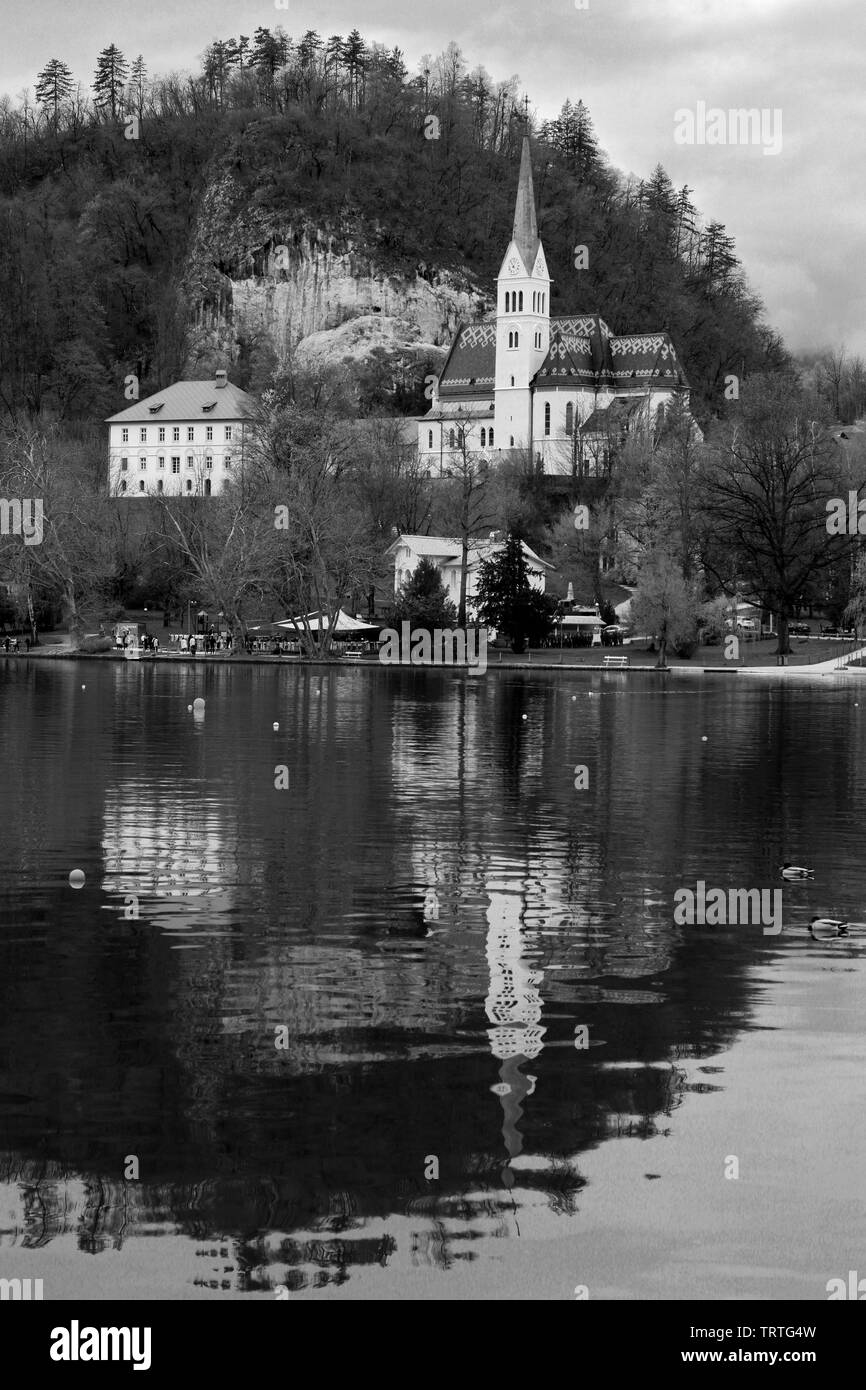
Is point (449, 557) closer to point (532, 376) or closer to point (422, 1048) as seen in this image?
point (532, 376)

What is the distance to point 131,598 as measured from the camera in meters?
120

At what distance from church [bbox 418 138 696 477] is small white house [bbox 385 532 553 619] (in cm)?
4289

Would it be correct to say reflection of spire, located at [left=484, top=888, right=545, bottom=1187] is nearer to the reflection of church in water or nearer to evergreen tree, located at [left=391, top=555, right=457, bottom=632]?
the reflection of church in water

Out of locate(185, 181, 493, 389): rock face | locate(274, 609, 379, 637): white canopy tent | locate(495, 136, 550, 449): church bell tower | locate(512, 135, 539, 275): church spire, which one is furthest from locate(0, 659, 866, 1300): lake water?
locate(185, 181, 493, 389): rock face

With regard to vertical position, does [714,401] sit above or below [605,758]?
above

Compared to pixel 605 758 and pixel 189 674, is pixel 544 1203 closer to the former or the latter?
pixel 605 758

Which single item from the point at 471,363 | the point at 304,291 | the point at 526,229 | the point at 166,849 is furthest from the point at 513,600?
the point at 304,291

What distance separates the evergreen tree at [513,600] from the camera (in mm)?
103562

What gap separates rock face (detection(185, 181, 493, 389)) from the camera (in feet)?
636

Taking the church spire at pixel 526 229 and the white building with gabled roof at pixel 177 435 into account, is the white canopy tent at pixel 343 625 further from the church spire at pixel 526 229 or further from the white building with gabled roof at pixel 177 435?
the church spire at pixel 526 229

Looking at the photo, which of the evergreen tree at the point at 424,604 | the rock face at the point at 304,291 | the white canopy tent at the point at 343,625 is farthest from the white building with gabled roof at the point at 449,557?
the rock face at the point at 304,291

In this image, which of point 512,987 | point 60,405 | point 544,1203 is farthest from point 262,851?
point 60,405

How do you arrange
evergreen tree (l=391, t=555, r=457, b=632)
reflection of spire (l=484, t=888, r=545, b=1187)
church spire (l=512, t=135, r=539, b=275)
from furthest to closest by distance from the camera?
church spire (l=512, t=135, r=539, b=275) → evergreen tree (l=391, t=555, r=457, b=632) → reflection of spire (l=484, t=888, r=545, b=1187)
